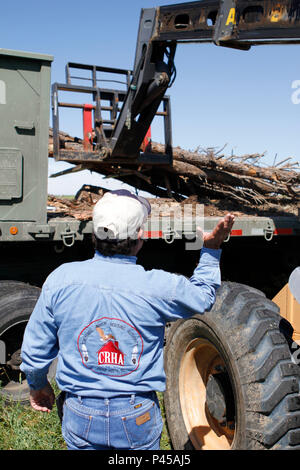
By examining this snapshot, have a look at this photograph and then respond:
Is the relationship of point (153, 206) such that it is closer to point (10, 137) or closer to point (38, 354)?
point (10, 137)

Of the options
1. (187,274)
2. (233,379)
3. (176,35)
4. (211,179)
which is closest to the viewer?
(233,379)

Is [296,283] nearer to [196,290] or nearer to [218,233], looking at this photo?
[218,233]


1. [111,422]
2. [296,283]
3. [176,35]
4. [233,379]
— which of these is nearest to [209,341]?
[233,379]

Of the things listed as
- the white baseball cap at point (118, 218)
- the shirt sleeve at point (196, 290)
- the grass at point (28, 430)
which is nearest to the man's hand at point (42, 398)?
the shirt sleeve at point (196, 290)

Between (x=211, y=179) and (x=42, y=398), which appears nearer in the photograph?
(x=42, y=398)

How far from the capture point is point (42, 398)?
8.41 feet

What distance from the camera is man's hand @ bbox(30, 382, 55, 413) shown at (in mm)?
2529

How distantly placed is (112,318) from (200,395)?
89.1 inches

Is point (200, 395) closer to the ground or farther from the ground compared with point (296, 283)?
closer to the ground

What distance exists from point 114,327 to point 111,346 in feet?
0.30

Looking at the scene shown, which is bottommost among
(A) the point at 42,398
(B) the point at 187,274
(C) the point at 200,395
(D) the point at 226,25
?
(C) the point at 200,395

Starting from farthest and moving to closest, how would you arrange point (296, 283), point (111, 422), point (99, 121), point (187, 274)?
point (99, 121) → point (187, 274) → point (296, 283) → point (111, 422)

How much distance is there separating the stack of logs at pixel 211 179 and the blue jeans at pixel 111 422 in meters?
3.52
